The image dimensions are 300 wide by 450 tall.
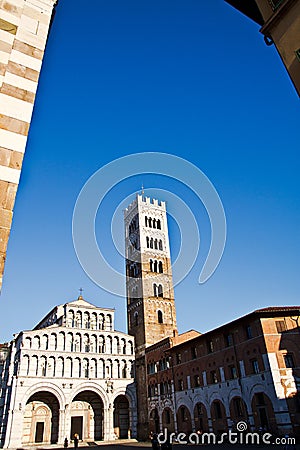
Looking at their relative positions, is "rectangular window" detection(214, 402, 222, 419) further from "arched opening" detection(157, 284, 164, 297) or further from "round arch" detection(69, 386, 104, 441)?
"arched opening" detection(157, 284, 164, 297)

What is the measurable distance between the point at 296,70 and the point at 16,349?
40569mm

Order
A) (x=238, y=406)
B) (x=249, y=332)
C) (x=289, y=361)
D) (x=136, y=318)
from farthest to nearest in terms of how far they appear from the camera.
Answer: (x=136, y=318)
(x=249, y=332)
(x=238, y=406)
(x=289, y=361)

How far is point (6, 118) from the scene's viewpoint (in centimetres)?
393

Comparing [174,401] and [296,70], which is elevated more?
[296,70]

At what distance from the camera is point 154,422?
125 ft

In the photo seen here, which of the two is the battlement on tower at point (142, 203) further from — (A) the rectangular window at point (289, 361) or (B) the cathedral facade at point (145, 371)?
(A) the rectangular window at point (289, 361)

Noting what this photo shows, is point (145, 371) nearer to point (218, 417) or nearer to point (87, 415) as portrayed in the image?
point (87, 415)

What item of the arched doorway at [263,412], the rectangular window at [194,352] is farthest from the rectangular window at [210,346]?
the arched doorway at [263,412]

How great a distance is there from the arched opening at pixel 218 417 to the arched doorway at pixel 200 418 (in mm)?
1256

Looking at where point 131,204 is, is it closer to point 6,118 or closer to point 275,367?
point 275,367

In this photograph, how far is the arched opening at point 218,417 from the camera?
27383 millimetres

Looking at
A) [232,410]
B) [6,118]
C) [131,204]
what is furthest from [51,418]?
[6,118]

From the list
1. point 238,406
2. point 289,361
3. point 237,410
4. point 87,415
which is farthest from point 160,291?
point 289,361

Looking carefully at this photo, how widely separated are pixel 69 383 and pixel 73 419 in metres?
4.60
